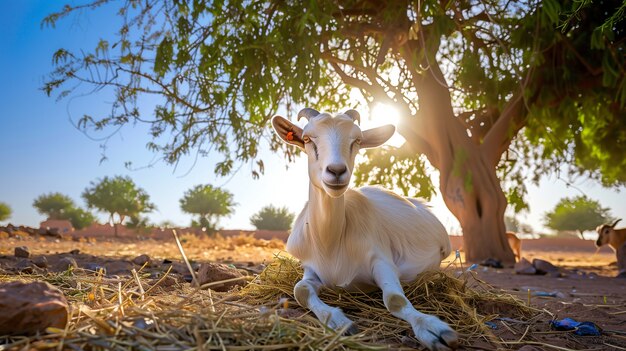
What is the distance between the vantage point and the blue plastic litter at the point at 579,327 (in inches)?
136

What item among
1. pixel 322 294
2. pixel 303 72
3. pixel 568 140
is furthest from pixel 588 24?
pixel 322 294

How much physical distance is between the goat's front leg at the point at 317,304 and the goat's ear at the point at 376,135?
1.07 meters

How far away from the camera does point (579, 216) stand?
121 feet

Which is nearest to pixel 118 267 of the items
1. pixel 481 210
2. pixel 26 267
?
pixel 26 267

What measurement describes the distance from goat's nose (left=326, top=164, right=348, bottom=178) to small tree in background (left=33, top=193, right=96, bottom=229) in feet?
124

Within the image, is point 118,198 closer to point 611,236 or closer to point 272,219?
point 272,219

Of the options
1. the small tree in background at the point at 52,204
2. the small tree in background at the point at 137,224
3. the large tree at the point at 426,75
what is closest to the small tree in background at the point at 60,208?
the small tree in background at the point at 52,204

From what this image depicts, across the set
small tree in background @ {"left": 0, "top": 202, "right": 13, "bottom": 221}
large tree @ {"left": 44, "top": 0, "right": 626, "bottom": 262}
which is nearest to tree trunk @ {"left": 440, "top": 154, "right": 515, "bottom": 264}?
large tree @ {"left": 44, "top": 0, "right": 626, "bottom": 262}

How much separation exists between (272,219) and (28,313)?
113ft

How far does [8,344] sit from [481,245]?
1031cm

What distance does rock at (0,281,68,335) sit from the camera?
7.49ft

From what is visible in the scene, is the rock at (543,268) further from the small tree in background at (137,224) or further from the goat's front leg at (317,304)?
the small tree in background at (137,224)

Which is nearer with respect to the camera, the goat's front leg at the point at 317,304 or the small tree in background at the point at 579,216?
the goat's front leg at the point at 317,304

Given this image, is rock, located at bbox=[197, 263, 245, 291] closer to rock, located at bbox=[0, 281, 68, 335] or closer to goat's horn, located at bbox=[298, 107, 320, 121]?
goat's horn, located at bbox=[298, 107, 320, 121]
